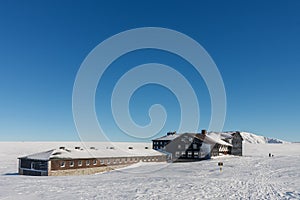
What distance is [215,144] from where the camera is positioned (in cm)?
6694

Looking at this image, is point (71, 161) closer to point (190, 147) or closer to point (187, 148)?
point (187, 148)

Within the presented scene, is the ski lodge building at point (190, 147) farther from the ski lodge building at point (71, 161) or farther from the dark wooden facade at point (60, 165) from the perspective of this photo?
the dark wooden facade at point (60, 165)

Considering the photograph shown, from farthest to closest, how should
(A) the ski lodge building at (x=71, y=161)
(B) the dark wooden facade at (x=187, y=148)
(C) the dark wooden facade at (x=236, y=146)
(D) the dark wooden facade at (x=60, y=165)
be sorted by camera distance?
(C) the dark wooden facade at (x=236, y=146) < (B) the dark wooden facade at (x=187, y=148) < (A) the ski lodge building at (x=71, y=161) < (D) the dark wooden facade at (x=60, y=165)

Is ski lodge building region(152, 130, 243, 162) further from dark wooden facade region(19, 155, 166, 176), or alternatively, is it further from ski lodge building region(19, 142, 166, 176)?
dark wooden facade region(19, 155, 166, 176)

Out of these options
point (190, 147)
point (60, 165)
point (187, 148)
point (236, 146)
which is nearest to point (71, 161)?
point (60, 165)

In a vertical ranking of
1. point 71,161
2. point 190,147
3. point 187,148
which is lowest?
point 71,161

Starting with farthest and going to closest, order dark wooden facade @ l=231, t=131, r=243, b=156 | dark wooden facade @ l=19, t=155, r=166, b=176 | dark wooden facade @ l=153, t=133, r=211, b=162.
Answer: dark wooden facade @ l=231, t=131, r=243, b=156 < dark wooden facade @ l=153, t=133, r=211, b=162 < dark wooden facade @ l=19, t=155, r=166, b=176

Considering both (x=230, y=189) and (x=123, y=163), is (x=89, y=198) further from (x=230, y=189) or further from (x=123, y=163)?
(x=123, y=163)

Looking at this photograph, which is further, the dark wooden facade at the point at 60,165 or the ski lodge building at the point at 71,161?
the ski lodge building at the point at 71,161

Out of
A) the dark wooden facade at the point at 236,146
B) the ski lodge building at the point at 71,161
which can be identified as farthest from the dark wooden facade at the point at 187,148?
the dark wooden facade at the point at 236,146

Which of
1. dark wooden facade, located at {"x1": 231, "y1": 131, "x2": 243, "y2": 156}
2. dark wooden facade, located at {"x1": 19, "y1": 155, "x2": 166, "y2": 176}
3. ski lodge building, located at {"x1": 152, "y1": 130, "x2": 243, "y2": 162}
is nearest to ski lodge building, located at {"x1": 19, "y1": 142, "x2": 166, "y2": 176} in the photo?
dark wooden facade, located at {"x1": 19, "y1": 155, "x2": 166, "y2": 176}

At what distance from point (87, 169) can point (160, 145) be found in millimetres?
31016

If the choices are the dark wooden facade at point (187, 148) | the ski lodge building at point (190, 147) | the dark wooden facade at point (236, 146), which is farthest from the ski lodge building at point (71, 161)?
the dark wooden facade at point (236, 146)

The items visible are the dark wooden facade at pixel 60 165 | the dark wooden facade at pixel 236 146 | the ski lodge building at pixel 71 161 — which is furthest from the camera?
the dark wooden facade at pixel 236 146
